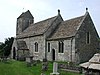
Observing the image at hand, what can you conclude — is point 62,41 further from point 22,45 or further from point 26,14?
point 26,14

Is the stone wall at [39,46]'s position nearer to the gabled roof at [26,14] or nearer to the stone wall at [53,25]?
Answer: the stone wall at [53,25]

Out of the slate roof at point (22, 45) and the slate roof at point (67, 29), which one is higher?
the slate roof at point (67, 29)

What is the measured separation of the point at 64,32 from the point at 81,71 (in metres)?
16.1

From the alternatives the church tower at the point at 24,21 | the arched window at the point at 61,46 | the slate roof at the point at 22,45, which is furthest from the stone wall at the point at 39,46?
the church tower at the point at 24,21

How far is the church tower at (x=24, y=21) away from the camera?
6060 cm

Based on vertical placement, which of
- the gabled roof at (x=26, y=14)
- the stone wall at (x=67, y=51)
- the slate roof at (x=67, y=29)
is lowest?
the stone wall at (x=67, y=51)

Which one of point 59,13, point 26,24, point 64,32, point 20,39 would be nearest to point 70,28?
point 64,32

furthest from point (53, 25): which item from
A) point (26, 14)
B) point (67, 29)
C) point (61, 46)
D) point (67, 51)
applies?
point (26, 14)

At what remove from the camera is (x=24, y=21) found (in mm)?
61031

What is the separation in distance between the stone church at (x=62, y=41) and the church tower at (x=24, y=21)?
26.5ft

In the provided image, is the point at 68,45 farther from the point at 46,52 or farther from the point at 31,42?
the point at 31,42

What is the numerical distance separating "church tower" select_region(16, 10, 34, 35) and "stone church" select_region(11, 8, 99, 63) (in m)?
8.08

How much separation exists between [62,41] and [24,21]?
23.1 meters

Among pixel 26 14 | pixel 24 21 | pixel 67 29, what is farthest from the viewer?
pixel 24 21
